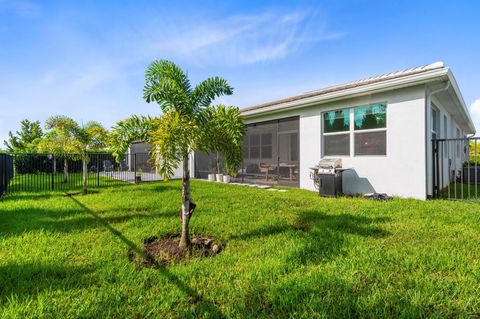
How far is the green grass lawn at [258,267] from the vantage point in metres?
2.06

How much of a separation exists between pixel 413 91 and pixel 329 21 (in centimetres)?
367

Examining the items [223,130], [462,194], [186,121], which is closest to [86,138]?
[186,121]

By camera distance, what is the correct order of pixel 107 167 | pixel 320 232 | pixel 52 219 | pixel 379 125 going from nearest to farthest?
pixel 320 232 < pixel 52 219 < pixel 379 125 < pixel 107 167

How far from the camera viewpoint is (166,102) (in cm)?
351

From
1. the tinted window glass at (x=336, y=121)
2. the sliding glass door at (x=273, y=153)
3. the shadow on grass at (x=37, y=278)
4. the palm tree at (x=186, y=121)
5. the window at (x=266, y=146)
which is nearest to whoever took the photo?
the shadow on grass at (x=37, y=278)

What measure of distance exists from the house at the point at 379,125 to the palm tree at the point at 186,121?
5.37m

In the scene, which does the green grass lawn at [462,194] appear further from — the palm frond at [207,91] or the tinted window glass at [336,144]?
the palm frond at [207,91]

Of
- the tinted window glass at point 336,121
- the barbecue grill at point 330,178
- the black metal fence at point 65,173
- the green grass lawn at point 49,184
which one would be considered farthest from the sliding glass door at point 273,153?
the green grass lawn at point 49,184

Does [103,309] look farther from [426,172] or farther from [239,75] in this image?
[239,75]

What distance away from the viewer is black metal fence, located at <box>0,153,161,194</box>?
407 inches

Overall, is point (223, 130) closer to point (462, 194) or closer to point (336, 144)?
point (336, 144)

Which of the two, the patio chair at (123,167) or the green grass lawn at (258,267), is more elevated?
the patio chair at (123,167)

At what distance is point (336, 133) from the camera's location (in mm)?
8133

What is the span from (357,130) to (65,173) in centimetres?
1384
